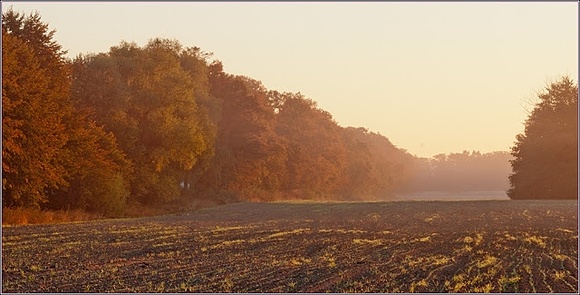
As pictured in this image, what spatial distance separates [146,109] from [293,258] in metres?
37.9

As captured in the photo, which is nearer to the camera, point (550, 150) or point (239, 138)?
point (550, 150)

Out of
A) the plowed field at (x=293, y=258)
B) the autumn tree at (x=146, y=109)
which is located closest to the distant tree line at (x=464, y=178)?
the autumn tree at (x=146, y=109)

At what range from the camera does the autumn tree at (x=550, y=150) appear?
252 ft

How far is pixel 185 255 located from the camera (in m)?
26.1

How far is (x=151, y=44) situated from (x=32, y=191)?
33634 mm

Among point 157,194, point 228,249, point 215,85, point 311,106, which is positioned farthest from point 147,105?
point 311,106

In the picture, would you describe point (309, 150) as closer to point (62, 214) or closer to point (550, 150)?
point (550, 150)

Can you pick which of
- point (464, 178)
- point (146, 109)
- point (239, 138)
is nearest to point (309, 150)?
point (239, 138)

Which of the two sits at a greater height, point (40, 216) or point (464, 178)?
point (464, 178)

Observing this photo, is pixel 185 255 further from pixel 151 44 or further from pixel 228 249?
pixel 151 44

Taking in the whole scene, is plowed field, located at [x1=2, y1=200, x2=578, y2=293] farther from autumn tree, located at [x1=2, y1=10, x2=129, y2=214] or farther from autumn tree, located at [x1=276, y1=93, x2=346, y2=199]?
autumn tree, located at [x1=276, y1=93, x2=346, y2=199]

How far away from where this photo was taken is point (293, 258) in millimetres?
25109

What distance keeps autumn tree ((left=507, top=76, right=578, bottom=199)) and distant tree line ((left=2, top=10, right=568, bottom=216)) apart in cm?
2862

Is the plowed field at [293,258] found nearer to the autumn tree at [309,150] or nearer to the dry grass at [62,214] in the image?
the dry grass at [62,214]
